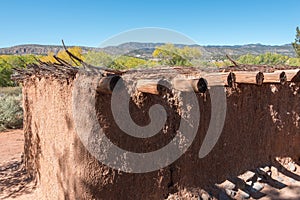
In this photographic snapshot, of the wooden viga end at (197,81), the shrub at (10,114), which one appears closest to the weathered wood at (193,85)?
the wooden viga end at (197,81)

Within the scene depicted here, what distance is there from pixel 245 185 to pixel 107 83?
3.79 metres

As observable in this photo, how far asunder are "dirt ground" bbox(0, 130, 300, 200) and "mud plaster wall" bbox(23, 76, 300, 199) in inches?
6.4

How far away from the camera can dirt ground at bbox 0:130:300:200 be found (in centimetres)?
501

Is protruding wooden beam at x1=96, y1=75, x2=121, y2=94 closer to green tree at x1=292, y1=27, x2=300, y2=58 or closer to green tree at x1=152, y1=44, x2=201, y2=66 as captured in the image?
green tree at x1=152, y1=44, x2=201, y2=66

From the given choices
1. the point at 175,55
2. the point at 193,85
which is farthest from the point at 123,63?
the point at 193,85

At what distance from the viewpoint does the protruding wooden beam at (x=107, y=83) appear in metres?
3.18

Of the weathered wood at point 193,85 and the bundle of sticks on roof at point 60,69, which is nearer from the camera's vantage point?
the weathered wood at point 193,85

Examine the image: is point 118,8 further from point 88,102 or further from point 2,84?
point 2,84

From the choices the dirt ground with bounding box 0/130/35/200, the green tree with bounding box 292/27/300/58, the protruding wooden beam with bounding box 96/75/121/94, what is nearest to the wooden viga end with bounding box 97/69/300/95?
the protruding wooden beam with bounding box 96/75/121/94

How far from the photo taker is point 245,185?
540 centimetres

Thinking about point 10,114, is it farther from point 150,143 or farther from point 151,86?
point 151,86

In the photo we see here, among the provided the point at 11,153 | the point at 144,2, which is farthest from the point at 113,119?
the point at 144,2

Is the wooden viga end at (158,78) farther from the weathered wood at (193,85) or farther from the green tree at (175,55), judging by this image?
the green tree at (175,55)

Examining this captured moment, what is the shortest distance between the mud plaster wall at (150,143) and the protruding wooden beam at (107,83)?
274 mm
